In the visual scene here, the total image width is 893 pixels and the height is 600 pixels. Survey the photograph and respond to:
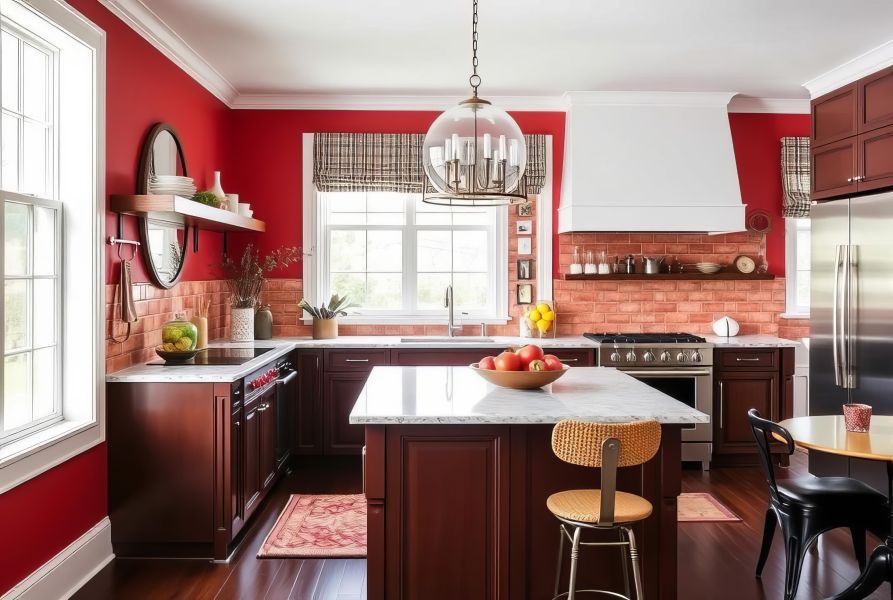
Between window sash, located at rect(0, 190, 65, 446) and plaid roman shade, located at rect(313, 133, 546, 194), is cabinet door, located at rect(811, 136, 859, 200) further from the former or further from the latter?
window sash, located at rect(0, 190, 65, 446)

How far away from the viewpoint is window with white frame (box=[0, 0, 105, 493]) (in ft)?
9.70

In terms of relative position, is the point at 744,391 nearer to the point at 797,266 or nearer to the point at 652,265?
the point at 652,265

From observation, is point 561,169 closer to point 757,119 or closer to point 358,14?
point 757,119

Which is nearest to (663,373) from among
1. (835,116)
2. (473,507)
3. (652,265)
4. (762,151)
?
(652,265)

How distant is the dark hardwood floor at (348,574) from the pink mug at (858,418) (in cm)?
82

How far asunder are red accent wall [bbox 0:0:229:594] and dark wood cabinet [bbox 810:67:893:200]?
4157 millimetres

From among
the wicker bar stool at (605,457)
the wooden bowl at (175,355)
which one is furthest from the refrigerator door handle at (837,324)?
the wooden bowl at (175,355)

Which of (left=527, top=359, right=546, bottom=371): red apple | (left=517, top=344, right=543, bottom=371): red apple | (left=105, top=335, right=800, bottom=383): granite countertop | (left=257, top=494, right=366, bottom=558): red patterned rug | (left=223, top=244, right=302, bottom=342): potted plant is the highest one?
(left=223, top=244, right=302, bottom=342): potted plant

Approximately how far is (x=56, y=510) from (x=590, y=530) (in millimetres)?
2236

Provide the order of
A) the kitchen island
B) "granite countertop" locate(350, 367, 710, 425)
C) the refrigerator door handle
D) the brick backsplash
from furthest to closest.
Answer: the refrigerator door handle < the brick backsplash < the kitchen island < "granite countertop" locate(350, 367, 710, 425)

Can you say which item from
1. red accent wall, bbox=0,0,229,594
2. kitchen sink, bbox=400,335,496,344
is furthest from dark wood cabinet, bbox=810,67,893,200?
red accent wall, bbox=0,0,229,594

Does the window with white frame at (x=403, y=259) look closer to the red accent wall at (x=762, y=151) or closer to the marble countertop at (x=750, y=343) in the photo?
the marble countertop at (x=750, y=343)

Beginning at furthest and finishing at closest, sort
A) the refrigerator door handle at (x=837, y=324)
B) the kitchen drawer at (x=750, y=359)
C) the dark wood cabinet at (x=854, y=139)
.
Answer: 1. the kitchen drawer at (x=750, y=359)
2. the refrigerator door handle at (x=837, y=324)
3. the dark wood cabinet at (x=854, y=139)

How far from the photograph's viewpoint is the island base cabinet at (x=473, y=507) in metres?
2.69
